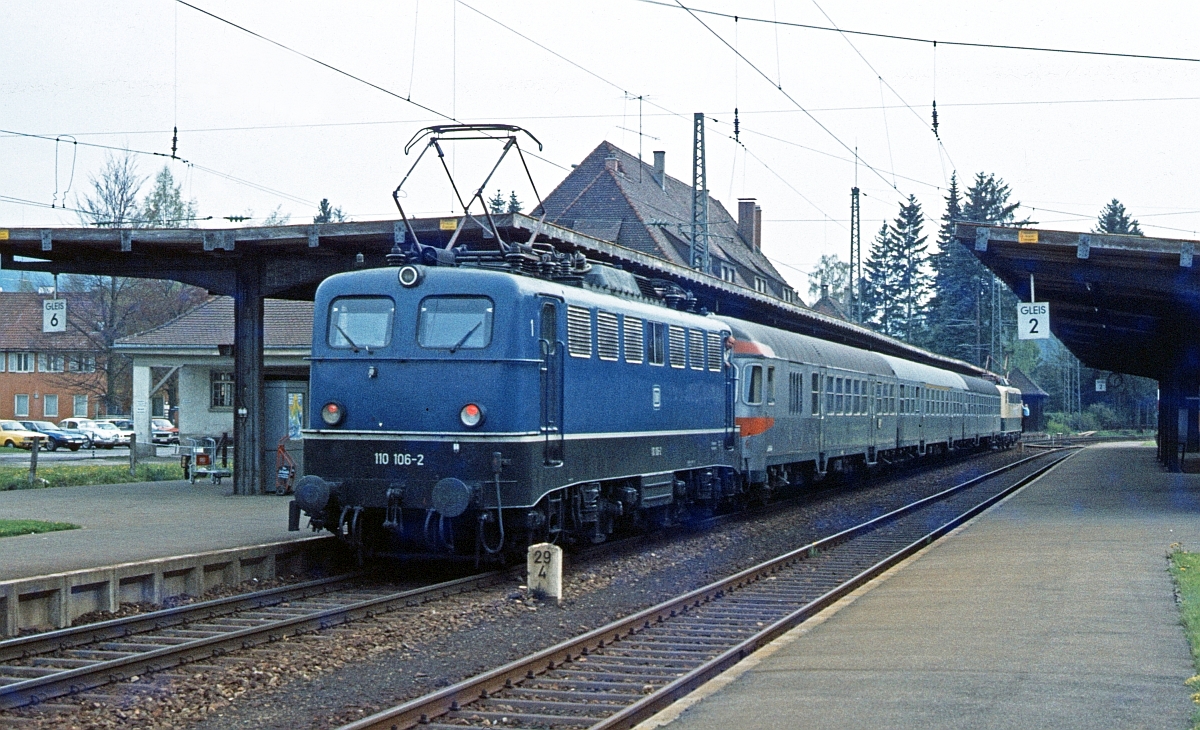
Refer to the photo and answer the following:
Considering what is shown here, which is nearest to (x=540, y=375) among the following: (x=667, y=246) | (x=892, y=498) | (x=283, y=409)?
(x=283, y=409)

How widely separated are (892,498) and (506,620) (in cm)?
1773

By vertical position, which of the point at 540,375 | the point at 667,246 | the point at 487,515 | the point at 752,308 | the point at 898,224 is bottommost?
the point at 487,515

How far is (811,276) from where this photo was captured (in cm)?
11038

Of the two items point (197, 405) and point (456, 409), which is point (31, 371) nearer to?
point (197, 405)

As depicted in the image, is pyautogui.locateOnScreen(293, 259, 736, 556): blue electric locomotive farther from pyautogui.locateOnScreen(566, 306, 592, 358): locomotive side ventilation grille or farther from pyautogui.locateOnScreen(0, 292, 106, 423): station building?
pyautogui.locateOnScreen(0, 292, 106, 423): station building

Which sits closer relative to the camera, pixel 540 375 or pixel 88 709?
pixel 88 709

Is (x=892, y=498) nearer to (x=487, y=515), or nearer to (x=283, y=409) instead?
(x=283, y=409)

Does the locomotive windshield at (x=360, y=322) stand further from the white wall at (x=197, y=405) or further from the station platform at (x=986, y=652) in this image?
the white wall at (x=197, y=405)

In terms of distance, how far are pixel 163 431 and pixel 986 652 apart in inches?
1920

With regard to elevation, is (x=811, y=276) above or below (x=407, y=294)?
above

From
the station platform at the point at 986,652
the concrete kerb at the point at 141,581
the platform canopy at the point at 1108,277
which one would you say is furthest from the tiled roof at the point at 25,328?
the station platform at the point at 986,652

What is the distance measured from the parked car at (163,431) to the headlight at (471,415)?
4000 cm

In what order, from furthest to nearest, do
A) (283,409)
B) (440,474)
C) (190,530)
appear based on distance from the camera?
(283,409), (190,530), (440,474)

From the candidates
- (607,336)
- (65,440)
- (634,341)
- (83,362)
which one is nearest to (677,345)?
(634,341)
